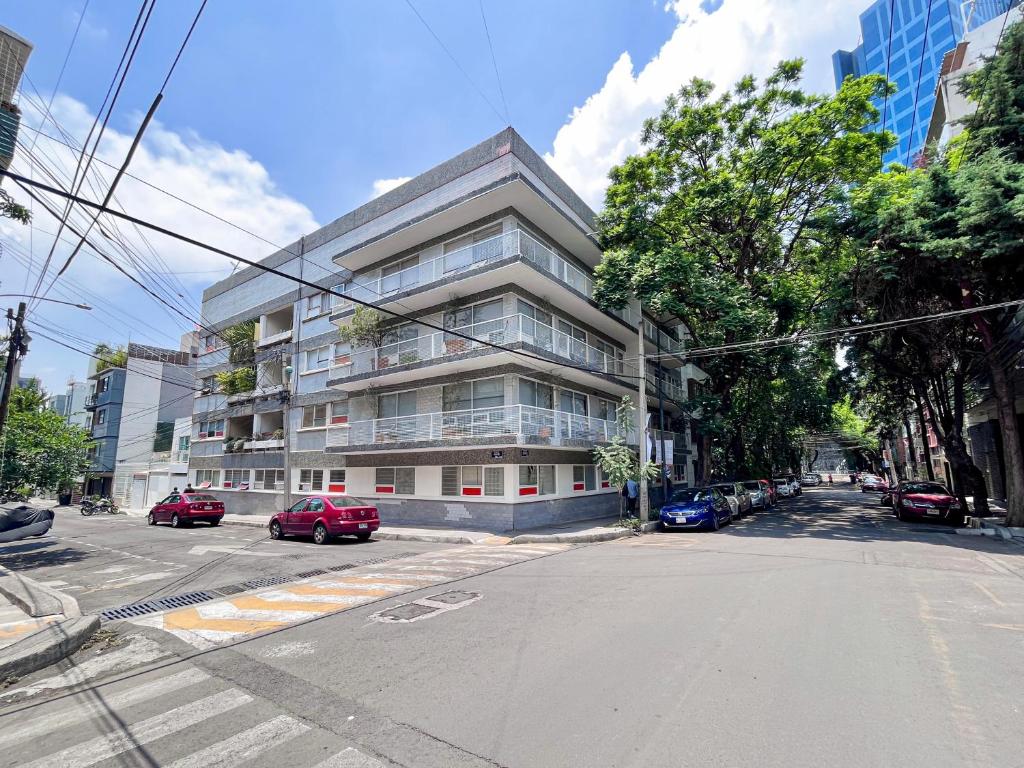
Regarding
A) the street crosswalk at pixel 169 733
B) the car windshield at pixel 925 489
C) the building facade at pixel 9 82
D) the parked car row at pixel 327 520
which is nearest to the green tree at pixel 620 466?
the parked car row at pixel 327 520

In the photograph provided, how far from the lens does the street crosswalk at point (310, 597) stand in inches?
261

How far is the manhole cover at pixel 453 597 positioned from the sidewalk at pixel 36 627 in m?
4.53

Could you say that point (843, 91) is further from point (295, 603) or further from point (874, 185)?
point (295, 603)

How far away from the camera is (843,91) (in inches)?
718

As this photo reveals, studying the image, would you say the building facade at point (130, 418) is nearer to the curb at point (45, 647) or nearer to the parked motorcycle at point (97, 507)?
the parked motorcycle at point (97, 507)

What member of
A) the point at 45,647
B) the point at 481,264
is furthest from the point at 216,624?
the point at 481,264

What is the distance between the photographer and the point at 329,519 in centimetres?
1498

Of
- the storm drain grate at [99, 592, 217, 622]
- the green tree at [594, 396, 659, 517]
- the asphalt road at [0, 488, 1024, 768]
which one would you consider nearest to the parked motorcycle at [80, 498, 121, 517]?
the storm drain grate at [99, 592, 217, 622]

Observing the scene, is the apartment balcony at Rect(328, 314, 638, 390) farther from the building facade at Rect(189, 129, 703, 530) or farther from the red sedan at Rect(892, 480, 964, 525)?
the red sedan at Rect(892, 480, 964, 525)

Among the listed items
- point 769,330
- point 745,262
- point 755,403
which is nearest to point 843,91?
point 745,262

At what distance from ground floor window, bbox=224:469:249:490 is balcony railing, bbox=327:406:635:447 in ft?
32.2

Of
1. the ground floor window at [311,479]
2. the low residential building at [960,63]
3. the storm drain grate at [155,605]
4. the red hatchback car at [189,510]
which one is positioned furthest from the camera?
the low residential building at [960,63]

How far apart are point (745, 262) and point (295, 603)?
20955 mm

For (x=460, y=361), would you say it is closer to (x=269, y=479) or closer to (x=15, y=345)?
(x=15, y=345)
